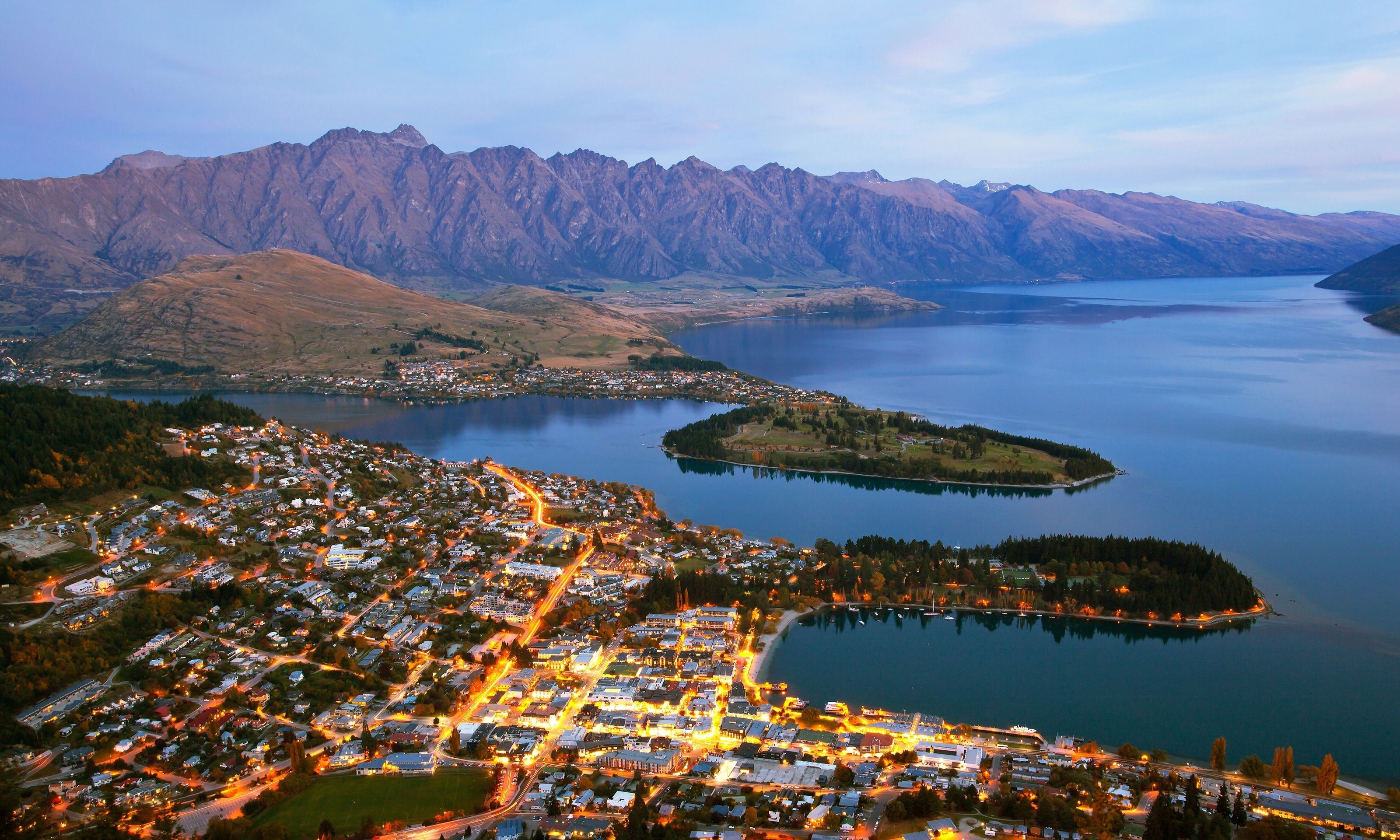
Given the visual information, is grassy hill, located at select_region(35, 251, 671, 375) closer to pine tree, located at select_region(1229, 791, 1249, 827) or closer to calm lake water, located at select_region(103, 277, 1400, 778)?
calm lake water, located at select_region(103, 277, 1400, 778)

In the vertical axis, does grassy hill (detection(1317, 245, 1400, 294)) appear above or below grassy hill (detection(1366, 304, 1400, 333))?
above

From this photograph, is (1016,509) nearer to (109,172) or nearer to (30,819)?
(30,819)

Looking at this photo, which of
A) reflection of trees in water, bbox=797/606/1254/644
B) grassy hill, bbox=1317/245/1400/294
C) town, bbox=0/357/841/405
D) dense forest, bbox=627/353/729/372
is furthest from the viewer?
grassy hill, bbox=1317/245/1400/294

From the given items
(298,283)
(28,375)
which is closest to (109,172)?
(298,283)

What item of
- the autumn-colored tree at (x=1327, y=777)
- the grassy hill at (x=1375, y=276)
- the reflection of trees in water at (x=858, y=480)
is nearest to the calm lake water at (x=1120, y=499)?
the reflection of trees in water at (x=858, y=480)

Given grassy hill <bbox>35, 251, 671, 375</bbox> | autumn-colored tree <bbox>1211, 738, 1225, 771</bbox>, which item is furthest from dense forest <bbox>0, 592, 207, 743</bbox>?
grassy hill <bbox>35, 251, 671, 375</bbox>

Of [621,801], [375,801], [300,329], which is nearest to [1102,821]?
[621,801]
